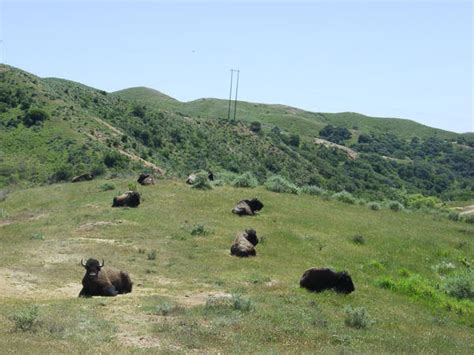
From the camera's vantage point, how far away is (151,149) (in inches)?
3536

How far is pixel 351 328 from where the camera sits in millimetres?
17672

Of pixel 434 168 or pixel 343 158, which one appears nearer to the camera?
pixel 343 158

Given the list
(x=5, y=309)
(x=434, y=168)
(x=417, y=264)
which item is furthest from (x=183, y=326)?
(x=434, y=168)

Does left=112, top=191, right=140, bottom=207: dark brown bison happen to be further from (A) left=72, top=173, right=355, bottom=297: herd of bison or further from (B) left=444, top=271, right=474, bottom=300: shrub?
(B) left=444, top=271, right=474, bottom=300: shrub

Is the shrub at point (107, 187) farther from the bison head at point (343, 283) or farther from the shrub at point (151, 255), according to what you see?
the bison head at point (343, 283)

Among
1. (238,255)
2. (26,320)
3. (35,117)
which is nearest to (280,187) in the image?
(238,255)

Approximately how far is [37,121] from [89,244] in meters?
58.3

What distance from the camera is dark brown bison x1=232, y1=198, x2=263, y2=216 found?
40094mm

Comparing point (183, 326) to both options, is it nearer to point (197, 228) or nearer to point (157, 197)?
point (197, 228)

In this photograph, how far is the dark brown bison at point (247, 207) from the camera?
40094mm

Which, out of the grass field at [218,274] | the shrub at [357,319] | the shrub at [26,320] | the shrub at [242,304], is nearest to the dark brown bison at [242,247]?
the grass field at [218,274]

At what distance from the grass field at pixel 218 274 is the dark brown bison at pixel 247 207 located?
87cm

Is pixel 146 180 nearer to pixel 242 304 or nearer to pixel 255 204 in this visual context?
pixel 255 204

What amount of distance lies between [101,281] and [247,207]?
2122cm
